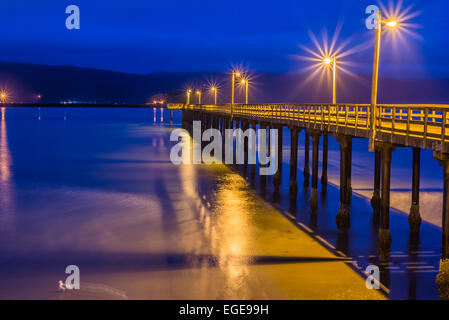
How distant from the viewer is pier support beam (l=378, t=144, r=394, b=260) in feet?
45.2

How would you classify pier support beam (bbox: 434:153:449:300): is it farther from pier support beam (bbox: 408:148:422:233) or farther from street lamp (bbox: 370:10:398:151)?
pier support beam (bbox: 408:148:422:233)

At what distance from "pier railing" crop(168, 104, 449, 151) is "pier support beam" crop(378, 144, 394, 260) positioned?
442mm

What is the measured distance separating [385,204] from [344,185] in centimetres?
286

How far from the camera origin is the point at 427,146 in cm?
1142

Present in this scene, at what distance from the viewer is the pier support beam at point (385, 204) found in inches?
543

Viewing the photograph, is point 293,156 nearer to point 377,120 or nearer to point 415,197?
point 415,197

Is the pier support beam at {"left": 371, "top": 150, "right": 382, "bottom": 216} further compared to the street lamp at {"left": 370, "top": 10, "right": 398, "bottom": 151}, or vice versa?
the pier support beam at {"left": 371, "top": 150, "right": 382, "bottom": 216}

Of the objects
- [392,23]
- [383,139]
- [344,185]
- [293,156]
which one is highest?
[392,23]

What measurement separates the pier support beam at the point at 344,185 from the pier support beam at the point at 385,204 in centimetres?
262

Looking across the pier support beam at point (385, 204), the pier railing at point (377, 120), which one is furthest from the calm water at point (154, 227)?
the pier railing at point (377, 120)

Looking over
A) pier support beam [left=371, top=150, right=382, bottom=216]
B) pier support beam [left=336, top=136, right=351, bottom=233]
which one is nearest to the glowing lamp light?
pier support beam [left=336, top=136, right=351, bottom=233]

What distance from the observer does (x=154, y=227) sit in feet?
57.4

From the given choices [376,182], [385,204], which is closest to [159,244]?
[385,204]
